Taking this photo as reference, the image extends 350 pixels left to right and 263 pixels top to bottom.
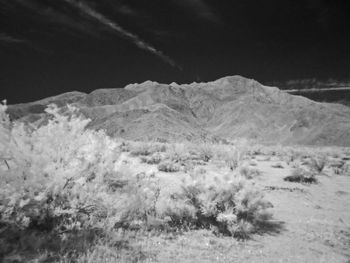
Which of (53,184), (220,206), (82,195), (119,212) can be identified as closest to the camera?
(53,184)

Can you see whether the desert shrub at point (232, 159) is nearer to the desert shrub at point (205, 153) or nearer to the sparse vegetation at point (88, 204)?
the desert shrub at point (205, 153)

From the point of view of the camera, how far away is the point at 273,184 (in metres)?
12.7

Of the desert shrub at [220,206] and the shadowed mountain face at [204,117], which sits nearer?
the desert shrub at [220,206]

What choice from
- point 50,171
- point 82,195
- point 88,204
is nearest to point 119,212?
→ point 88,204

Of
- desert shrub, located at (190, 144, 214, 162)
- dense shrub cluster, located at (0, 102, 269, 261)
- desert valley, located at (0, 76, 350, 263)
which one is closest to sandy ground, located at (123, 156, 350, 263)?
desert valley, located at (0, 76, 350, 263)

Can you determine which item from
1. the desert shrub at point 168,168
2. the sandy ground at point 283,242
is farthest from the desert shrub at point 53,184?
the desert shrub at point 168,168

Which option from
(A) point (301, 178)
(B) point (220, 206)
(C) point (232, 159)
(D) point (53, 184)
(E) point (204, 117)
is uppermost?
(E) point (204, 117)

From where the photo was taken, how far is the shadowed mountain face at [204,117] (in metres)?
85.9

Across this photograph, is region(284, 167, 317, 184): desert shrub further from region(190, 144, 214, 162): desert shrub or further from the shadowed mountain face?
the shadowed mountain face

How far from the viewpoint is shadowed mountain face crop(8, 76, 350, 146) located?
85938 millimetres

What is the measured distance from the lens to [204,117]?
444 ft

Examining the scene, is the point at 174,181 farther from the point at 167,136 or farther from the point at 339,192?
the point at 167,136

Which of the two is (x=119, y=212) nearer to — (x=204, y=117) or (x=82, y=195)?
(x=82, y=195)

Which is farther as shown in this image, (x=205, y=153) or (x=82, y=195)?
(x=205, y=153)
